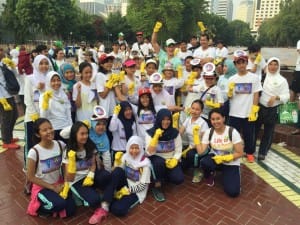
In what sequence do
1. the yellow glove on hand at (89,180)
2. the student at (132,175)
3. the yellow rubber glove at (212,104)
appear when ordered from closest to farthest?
1. the yellow glove on hand at (89,180)
2. the student at (132,175)
3. the yellow rubber glove at (212,104)

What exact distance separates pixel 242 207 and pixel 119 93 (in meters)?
2.38

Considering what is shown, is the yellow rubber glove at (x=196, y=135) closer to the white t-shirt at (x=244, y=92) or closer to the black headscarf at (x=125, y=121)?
the black headscarf at (x=125, y=121)

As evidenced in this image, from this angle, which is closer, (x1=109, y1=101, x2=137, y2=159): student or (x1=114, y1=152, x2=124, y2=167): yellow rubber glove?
(x1=114, y1=152, x2=124, y2=167): yellow rubber glove

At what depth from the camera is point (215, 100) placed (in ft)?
15.6

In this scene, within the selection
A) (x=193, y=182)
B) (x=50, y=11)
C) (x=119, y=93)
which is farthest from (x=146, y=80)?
(x=50, y=11)

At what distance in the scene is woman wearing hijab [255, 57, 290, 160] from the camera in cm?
491

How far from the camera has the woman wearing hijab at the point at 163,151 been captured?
3.98m

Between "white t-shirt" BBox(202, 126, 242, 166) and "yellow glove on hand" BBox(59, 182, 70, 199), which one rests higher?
"white t-shirt" BBox(202, 126, 242, 166)

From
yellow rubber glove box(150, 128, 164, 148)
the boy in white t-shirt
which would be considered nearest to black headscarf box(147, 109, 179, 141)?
yellow rubber glove box(150, 128, 164, 148)

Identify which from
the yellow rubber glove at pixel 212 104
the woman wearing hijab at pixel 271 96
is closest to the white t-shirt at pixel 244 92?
the woman wearing hijab at pixel 271 96

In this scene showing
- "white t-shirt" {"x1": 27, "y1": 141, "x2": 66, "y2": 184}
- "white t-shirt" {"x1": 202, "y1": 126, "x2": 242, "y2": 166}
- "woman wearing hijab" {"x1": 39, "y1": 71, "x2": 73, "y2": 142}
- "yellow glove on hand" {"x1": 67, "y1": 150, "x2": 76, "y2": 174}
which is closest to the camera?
"yellow glove on hand" {"x1": 67, "y1": 150, "x2": 76, "y2": 174}

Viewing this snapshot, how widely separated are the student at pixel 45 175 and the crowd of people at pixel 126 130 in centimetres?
1

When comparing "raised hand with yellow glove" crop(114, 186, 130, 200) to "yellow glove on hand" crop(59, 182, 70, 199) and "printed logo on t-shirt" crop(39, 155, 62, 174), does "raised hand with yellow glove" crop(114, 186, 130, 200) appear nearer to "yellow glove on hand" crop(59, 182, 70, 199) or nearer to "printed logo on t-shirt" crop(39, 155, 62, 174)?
"yellow glove on hand" crop(59, 182, 70, 199)

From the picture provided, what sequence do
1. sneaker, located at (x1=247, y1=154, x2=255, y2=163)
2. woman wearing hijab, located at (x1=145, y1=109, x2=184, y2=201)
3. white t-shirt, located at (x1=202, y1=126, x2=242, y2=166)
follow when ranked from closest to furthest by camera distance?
woman wearing hijab, located at (x1=145, y1=109, x2=184, y2=201) → white t-shirt, located at (x1=202, y1=126, x2=242, y2=166) → sneaker, located at (x1=247, y1=154, x2=255, y2=163)
